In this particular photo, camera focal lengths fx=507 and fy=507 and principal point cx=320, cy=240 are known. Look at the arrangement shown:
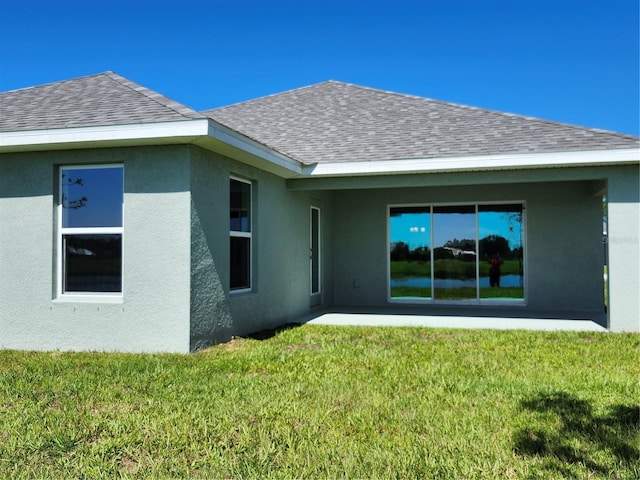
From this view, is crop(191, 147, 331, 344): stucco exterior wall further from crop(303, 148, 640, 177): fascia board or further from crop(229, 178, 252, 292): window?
crop(303, 148, 640, 177): fascia board

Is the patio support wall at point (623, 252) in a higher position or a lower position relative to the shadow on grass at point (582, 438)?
higher

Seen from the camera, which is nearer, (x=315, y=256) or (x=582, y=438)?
(x=582, y=438)

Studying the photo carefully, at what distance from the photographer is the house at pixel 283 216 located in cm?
745

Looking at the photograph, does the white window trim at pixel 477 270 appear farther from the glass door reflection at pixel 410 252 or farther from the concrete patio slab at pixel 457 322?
the concrete patio slab at pixel 457 322

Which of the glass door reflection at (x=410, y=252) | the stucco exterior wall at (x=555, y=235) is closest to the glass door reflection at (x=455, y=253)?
the glass door reflection at (x=410, y=252)

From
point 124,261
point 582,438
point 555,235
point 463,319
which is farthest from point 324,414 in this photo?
point 555,235

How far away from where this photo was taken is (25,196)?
7.96 meters

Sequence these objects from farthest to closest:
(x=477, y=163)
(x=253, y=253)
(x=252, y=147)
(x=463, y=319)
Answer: (x=463, y=319) < (x=477, y=163) < (x=253, y=253) < (x=252, y=147)

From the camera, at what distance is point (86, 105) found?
8.28m

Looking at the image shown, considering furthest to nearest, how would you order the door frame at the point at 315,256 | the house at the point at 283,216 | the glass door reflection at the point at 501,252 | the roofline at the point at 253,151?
1. the glass door reflection at the point at 501,252
2. the door frame at the point at 315,256
3. the house at the point at 283,216
4. the roofline at the point at 253,151

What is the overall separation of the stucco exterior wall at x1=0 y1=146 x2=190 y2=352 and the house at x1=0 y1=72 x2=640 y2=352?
25 millimetres

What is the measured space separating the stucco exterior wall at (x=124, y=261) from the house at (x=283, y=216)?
25 mm

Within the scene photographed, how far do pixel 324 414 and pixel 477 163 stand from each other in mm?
6548

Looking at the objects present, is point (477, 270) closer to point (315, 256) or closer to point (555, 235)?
point (555, 235)
